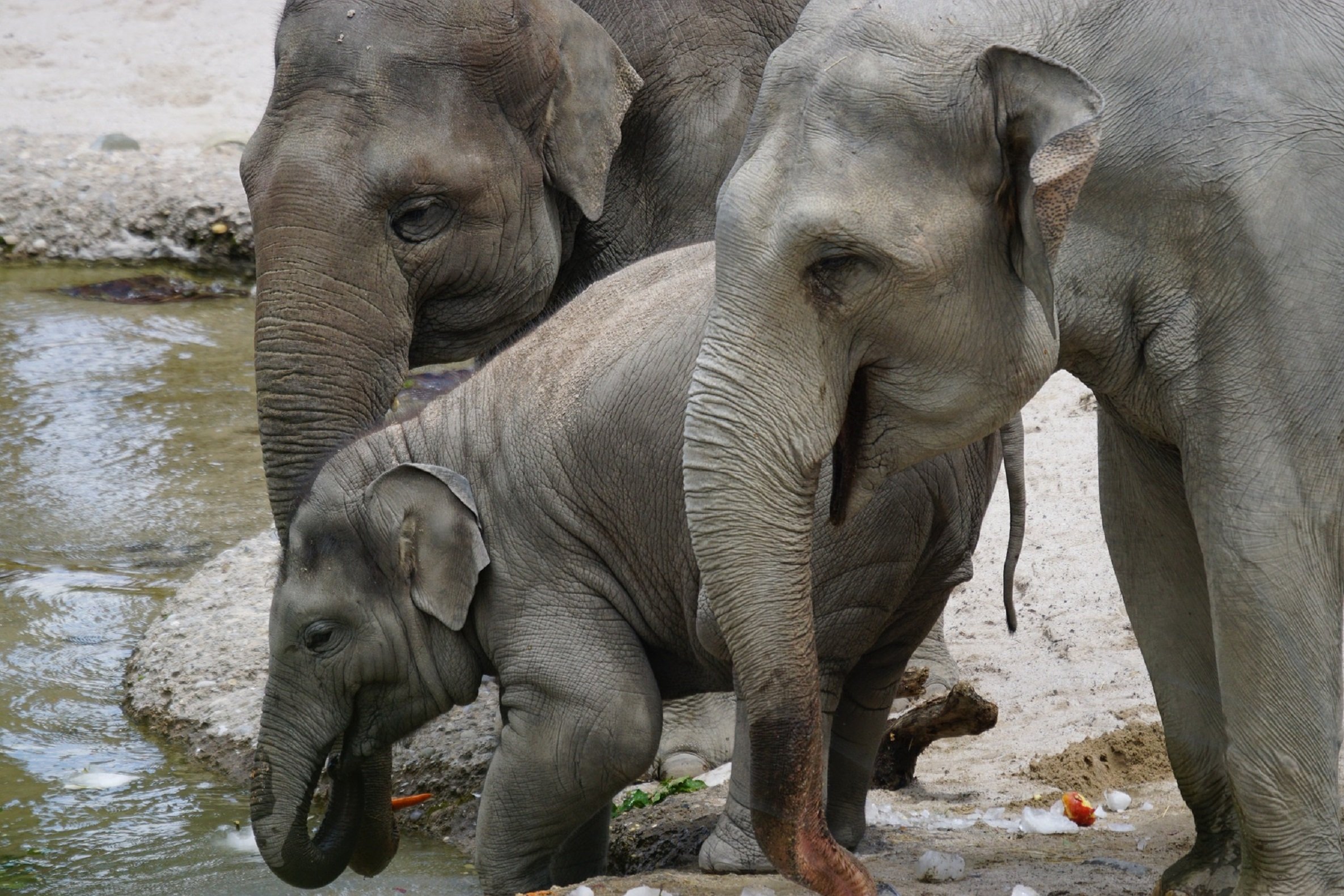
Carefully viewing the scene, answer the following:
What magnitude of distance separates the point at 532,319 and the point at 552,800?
59.7 inches

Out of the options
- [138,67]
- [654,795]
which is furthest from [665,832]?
[138,67]

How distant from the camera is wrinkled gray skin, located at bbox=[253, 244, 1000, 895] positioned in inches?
150

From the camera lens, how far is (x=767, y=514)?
2.84 metres

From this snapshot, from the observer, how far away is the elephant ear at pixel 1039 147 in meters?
2.67

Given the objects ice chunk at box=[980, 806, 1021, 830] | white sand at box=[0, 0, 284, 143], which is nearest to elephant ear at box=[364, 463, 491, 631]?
ice chunk at box=[980, 806, 1021, 830]

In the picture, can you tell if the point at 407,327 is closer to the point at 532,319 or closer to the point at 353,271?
the point at 353,271

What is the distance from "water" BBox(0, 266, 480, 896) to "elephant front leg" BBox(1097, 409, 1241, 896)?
1797 mm

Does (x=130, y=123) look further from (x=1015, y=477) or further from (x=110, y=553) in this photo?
(x=1015, y=477)

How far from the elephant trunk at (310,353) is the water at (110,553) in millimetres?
1136

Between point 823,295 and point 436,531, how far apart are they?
142cm

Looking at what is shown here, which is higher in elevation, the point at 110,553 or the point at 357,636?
the point at 357,636

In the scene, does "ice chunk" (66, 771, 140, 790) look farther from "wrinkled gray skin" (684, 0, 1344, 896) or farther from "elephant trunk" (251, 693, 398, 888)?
"wrinkled gray skin" (684, 0, 1344, 896)

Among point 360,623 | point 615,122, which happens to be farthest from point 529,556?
point 615,122

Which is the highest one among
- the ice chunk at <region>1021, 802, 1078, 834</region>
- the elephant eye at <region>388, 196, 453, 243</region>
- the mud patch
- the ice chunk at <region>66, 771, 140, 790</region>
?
the elephant eye at <region>388, 196, 453, 243</region>
